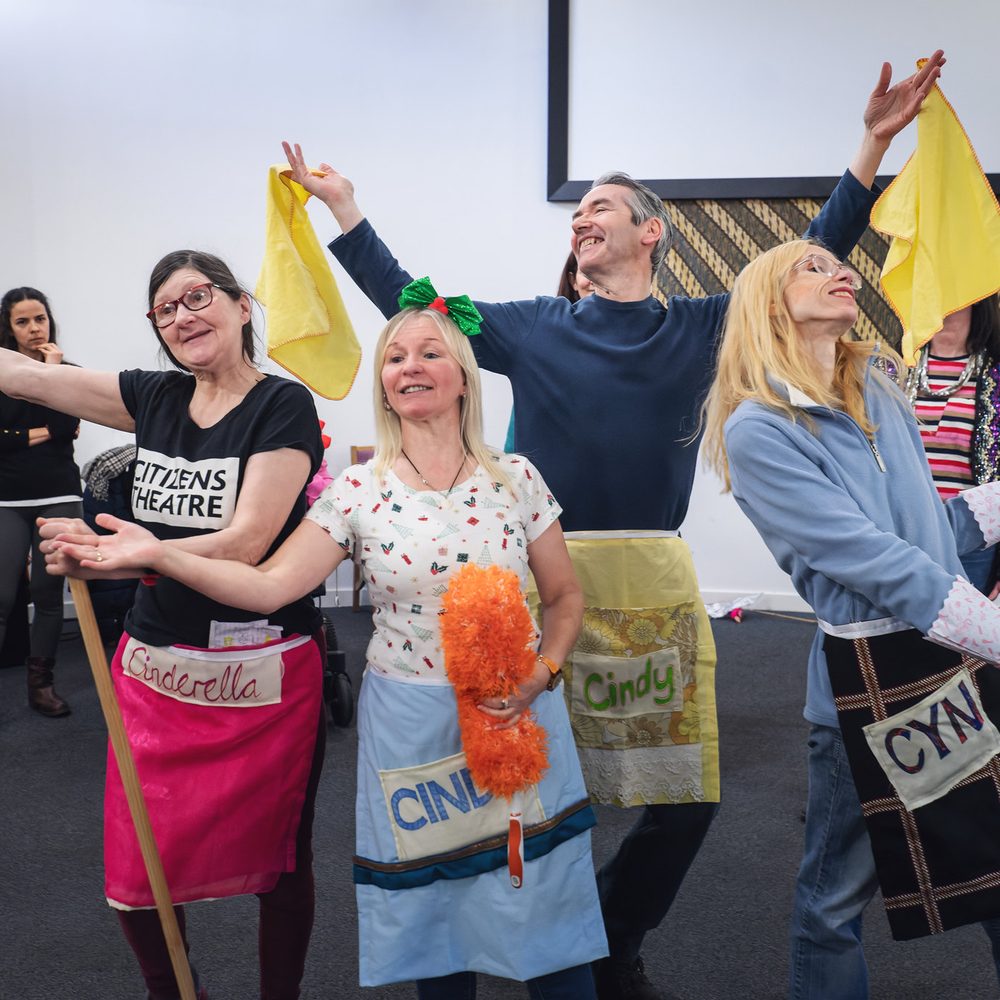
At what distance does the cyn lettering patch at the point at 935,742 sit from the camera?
1429 millimetres

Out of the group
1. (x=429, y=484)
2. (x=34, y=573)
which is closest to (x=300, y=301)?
(x=429, y=484)

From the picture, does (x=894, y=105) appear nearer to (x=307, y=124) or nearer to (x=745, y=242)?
(x=745, y=242)

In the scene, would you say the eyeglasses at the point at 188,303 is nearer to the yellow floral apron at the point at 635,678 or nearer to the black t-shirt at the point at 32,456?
the yellow floral apron at the point at 635,678

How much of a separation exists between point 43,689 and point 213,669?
8.52 ft

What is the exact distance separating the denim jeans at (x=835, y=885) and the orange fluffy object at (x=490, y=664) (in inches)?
17.7

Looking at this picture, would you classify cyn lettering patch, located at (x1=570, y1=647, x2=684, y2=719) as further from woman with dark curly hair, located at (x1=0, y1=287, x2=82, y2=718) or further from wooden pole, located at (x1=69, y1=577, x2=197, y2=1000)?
woman with dark curly hair, located at (x1=0, y1=287, x2=82, y2=718)

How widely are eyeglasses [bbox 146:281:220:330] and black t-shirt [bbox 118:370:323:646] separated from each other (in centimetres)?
15

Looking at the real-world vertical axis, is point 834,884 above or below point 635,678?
below

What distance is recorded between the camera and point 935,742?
4.71ft

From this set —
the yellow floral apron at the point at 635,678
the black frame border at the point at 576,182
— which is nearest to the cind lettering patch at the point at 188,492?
the yellow floral apron at the point at 635,678

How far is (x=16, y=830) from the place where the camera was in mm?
2918

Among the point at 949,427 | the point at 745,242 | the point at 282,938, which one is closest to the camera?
the point at 282,938

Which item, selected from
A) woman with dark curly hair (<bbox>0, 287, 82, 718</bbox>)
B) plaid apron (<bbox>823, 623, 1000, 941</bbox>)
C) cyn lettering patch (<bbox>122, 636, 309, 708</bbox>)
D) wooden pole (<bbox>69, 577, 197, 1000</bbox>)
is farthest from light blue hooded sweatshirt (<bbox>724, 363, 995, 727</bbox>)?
woman with dark curly hair (<bbox>0, 287, 82, 718</bbox>)

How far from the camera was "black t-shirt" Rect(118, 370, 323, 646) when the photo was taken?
1.68 meters
